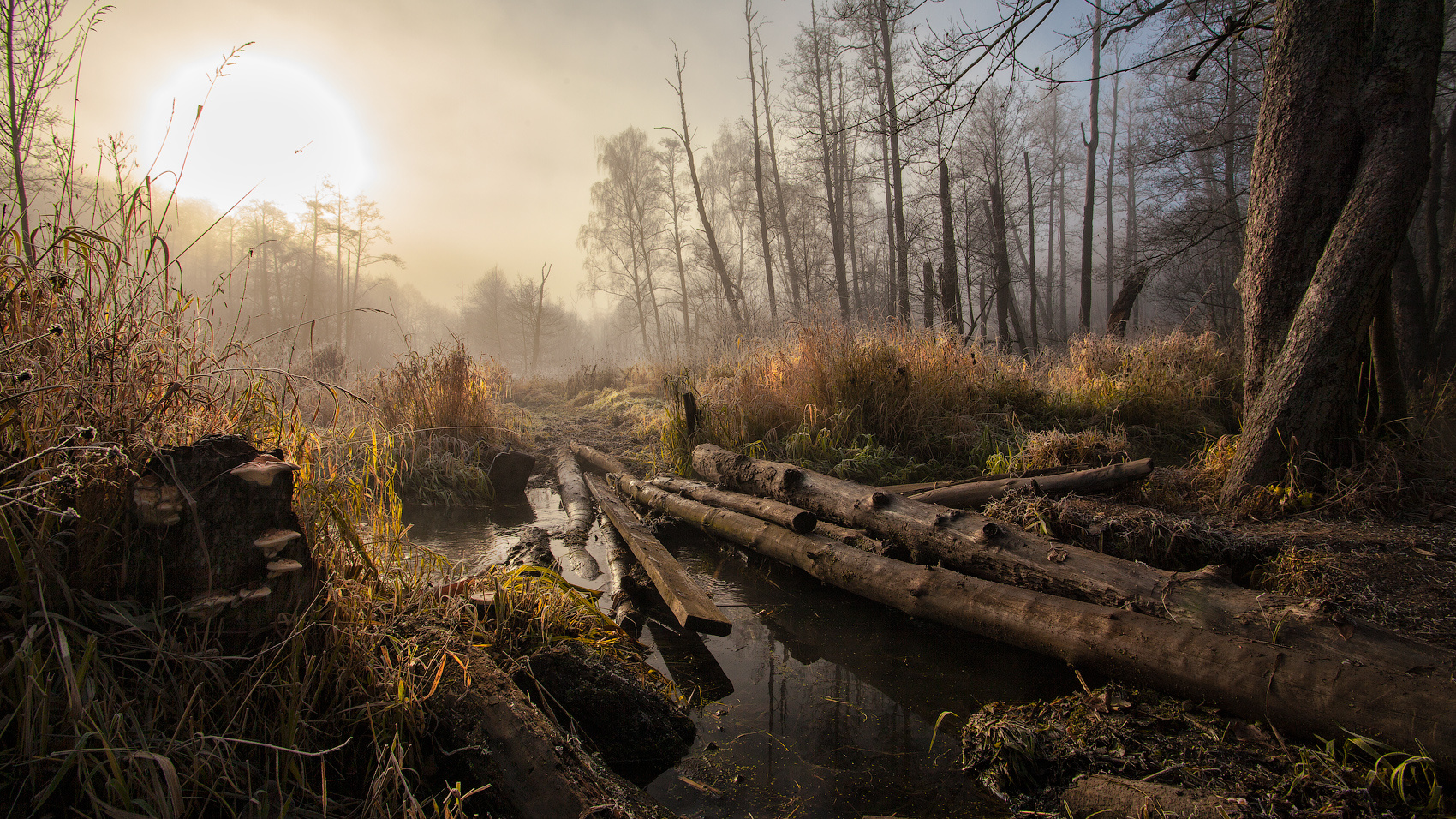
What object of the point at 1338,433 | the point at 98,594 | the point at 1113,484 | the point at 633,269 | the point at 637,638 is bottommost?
the point at 637,638

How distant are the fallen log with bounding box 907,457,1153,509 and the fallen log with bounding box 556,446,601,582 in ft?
7.55

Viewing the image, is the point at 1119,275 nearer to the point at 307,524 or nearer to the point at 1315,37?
the point at 1315,37

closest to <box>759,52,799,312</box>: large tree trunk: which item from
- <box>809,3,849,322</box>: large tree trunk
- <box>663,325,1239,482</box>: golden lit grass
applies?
<box>809,3,849,322</box>: large tree trunk

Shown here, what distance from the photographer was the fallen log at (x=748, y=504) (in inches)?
142

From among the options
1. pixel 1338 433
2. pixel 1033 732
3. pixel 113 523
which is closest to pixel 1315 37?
pixel 1338 433

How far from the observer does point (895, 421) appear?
600 cm

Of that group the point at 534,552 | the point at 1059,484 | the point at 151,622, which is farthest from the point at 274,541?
the point at 1059,484

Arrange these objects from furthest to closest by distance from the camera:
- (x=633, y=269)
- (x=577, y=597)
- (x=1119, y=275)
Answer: (x=633, y=269) < (x=1119, y=275) < (x=577, y=597)

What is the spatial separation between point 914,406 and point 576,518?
358 cm

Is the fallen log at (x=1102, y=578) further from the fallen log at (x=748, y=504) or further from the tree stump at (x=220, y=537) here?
the tree stump at (x=220, y=537)

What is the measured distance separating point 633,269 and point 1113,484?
28324mm

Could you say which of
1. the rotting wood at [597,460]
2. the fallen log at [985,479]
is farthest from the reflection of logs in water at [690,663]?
the rotting wood at [597,460]

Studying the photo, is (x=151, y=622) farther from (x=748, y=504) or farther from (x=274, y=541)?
(x=748, y=504)

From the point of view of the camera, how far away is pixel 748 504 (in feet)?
13.8
